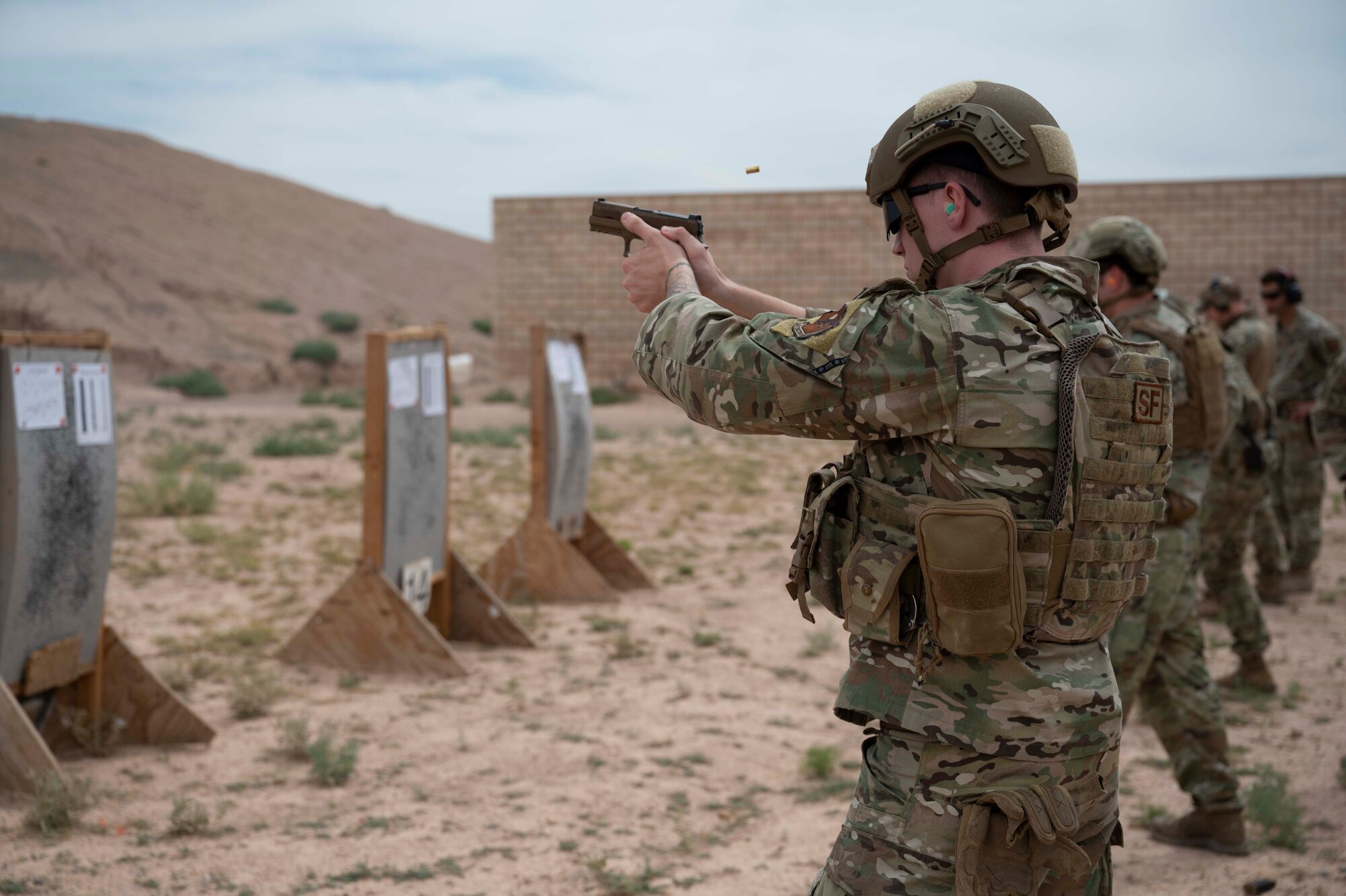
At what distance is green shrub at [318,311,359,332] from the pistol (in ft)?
123

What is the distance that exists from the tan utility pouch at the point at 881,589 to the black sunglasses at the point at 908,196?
1.99 ft

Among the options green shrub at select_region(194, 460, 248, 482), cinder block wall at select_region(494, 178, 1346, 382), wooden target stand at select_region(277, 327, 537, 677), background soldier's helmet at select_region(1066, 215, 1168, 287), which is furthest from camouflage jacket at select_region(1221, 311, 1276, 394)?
cinder block wall at select_region(494, 178, 1346, 382)

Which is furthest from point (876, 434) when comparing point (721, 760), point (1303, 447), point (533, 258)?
point (533, 258)

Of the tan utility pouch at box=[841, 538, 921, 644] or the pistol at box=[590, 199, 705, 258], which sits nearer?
the tan utility pouch at box=[841, 538, 921, 644]

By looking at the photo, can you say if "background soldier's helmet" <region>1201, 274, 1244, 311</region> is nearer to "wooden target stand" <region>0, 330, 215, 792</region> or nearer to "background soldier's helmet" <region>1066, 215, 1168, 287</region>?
"background soldier's helmet" <region>1066, 215, 1168, 287</region>

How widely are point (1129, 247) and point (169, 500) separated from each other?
8.42 m

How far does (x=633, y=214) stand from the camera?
2.53 metres

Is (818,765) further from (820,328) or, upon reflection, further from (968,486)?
(820,328)

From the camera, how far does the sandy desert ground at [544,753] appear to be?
3914mm

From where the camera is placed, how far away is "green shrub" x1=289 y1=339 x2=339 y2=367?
3312cm

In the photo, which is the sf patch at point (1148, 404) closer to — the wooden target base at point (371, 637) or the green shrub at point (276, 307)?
the wooden target base at point (371, 637)

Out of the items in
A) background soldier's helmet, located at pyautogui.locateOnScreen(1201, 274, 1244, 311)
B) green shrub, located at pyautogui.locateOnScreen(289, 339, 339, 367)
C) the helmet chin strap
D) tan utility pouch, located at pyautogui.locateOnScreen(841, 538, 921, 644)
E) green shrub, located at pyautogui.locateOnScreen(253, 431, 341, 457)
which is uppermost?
green shrub, located at pyautogui.locateOnScreen(289, 339, 339, 367)

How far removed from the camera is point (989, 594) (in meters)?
1.96

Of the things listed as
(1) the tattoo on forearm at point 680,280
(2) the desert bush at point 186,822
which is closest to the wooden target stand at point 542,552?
(2) the desert bush at point 186,822
